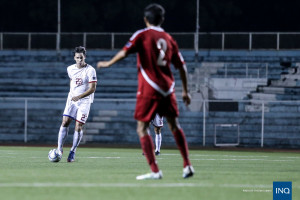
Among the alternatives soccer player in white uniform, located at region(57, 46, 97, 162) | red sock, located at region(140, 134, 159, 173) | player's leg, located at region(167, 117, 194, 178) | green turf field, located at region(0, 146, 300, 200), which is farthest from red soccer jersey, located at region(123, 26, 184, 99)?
soccer player in white uniform, located at region(57, 46, 97, 162)

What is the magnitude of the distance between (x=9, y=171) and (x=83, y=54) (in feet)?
12.3

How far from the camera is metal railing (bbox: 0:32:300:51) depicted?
33750mm

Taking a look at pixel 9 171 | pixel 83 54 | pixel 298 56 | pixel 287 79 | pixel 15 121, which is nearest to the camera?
pixel 9 171

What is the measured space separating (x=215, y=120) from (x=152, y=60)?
17815 millimetres

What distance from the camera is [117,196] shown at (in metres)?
7.48

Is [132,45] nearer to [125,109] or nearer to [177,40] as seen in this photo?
[125,109]

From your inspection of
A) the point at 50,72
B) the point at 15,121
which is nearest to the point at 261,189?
the point at 15,121

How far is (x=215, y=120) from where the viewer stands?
26.7 metres

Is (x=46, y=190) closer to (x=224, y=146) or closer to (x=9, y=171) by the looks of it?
(x=9, y=171)

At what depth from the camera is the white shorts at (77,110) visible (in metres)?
13.8

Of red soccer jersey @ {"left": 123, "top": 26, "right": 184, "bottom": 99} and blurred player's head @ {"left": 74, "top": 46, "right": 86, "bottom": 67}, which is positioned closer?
red soccer jersey @ {"left": 123, "top": 26, "right": 184, "bottom": 99}
